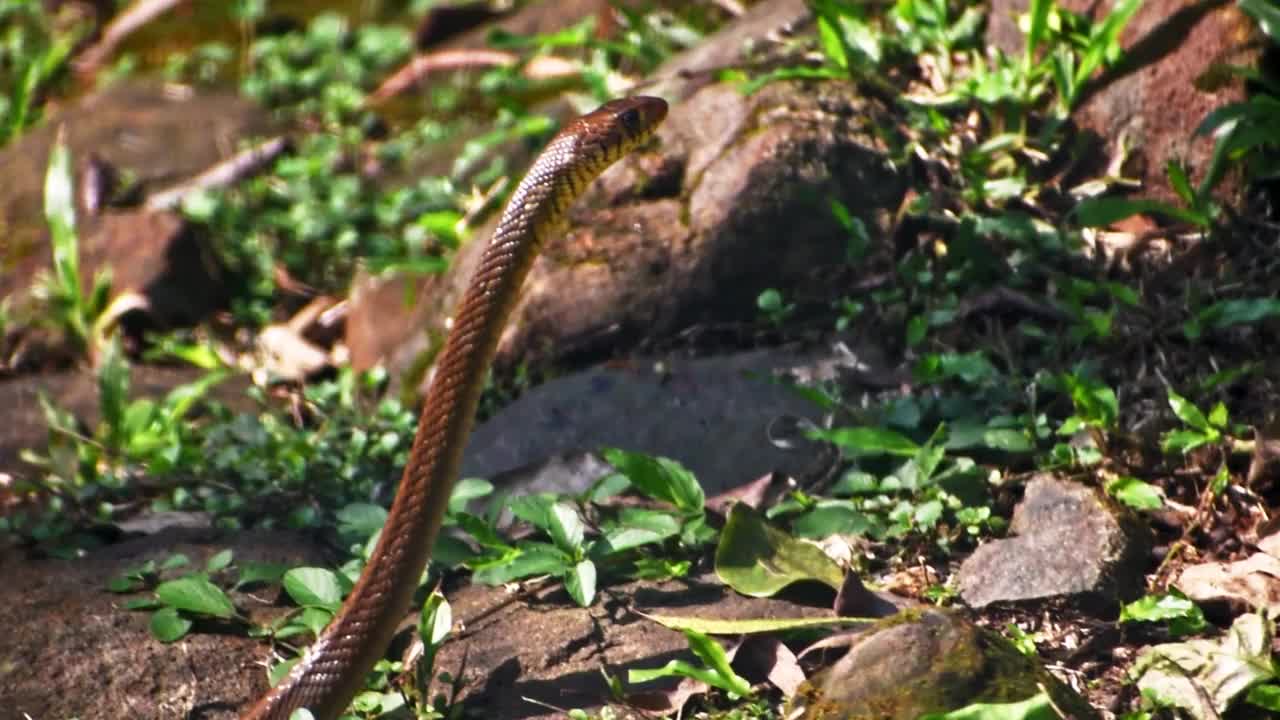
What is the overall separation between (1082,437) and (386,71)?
17.1ft

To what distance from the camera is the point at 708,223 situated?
200 inches

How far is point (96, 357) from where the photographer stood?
638 cm

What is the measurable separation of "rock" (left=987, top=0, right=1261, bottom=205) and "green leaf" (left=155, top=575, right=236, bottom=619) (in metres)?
2.87

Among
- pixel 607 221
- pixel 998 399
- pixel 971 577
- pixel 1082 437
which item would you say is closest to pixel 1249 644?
pixel 971 577

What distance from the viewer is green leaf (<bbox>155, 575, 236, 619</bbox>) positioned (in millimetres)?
3875

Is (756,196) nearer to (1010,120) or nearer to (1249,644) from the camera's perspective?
(1010,120)

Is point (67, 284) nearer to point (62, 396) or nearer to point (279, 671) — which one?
point (62, 396)

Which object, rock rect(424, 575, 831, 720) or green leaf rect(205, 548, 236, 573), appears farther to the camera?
green leaf rect(205, 548, 236, 573)

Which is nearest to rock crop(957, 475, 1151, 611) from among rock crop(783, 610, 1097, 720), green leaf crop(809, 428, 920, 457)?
green leaf crop(809, 428, 920, 457)

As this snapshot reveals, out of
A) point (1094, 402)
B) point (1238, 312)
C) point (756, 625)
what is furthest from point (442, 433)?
point (1238, 312)

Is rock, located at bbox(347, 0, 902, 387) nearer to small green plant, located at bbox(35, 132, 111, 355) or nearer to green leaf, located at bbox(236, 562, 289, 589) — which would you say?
green leaf, located at bbox(236, 562, 289, 589)

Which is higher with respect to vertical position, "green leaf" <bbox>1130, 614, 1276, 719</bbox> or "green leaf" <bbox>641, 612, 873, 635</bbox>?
"green leaf" <bbox>641, 612, 873, 635</bbox>

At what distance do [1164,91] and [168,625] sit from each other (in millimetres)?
3282

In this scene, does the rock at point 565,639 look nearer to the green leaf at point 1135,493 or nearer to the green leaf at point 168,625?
the green leaf at point 168,625
